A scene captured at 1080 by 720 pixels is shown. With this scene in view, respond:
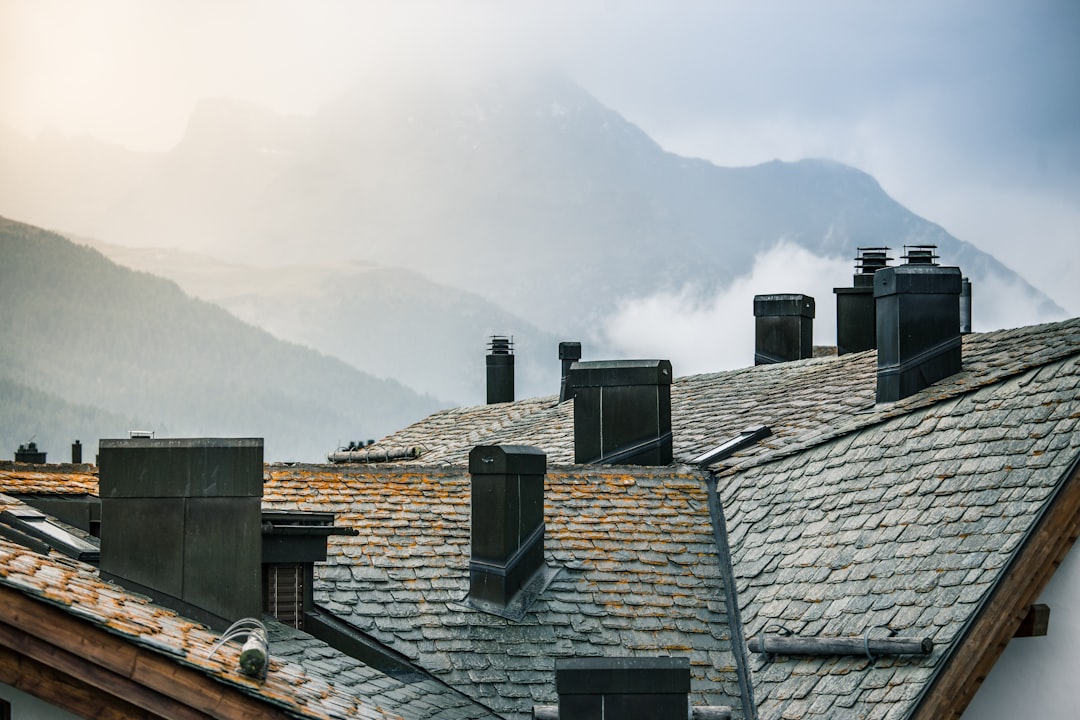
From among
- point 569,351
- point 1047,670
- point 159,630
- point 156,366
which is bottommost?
point 1047,670

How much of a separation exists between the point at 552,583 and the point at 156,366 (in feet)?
297

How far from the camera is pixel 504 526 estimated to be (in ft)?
52.1

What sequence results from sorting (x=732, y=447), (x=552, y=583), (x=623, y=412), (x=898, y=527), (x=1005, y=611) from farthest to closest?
(x=623, y=412) → (x=732, y=447) → (x=552, y=583) → (x=898, y=527) → (x=1005, y=611)

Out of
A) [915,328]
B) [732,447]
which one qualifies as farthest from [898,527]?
[732,447]

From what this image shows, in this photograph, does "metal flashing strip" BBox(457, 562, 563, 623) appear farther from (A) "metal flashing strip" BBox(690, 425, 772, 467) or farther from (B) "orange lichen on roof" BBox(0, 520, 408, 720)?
(B) "orange lichen on roof" BBox(0, 520, 408, 720)

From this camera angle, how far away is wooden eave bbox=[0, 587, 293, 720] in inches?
342

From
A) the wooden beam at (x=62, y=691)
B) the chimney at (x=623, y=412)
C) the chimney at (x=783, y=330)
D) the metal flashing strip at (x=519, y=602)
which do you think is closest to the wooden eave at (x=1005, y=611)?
the metal flashing strip at (x=519, y=602)

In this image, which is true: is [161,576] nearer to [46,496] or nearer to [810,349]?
[46,496]

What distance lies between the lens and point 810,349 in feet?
93.6

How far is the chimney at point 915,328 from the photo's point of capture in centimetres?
1792

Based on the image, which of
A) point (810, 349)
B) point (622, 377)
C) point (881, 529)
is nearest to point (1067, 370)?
point (881, 529)

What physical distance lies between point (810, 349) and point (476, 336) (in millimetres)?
84733

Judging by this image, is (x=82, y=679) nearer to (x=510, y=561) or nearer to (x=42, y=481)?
(x=510, y=561)

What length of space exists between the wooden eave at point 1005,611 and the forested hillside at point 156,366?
8299cm
